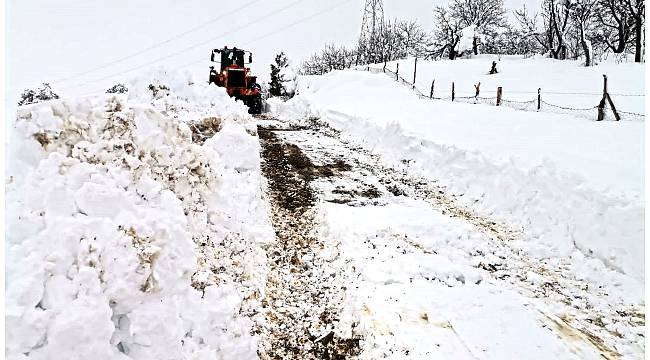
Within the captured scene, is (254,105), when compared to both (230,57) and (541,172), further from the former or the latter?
(541,172)

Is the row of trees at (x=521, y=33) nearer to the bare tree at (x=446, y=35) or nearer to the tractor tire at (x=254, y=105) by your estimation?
the bare tree at (x=446, y=35)

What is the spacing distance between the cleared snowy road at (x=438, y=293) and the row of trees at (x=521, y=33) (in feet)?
92.8

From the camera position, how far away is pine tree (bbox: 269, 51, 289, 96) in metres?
42.5

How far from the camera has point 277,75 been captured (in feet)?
142

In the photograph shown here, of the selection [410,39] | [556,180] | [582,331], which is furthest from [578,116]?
[410,39]

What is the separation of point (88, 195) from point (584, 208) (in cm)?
652

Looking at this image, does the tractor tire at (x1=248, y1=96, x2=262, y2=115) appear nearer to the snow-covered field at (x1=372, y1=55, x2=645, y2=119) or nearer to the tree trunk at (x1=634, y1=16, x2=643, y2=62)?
the snow-covered field at (x1=372, y1=55, x2=645, y2=119)

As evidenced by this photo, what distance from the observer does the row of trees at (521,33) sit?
33625 millimetres

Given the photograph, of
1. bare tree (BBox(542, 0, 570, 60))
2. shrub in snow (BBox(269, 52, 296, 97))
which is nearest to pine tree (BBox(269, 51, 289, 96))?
shrub in snow (BBox(269, 52, 296, 97))

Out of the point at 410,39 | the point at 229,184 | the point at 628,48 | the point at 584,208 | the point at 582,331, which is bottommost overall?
the point at 582,331

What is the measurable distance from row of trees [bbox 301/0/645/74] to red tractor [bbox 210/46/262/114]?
865 inches

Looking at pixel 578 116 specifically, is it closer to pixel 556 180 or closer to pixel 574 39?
pixel 556 180

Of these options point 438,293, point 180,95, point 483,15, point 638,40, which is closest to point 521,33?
point 483,15

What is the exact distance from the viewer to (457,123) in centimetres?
1487
